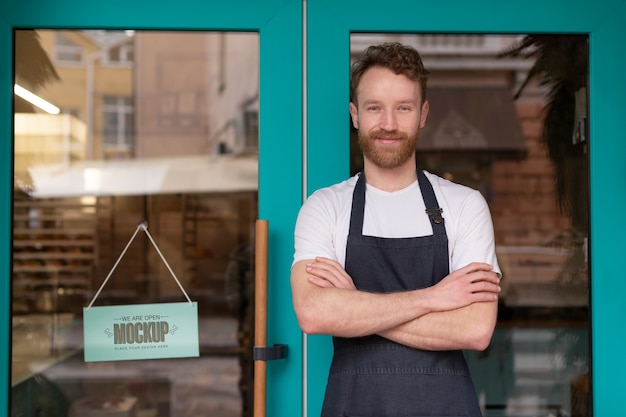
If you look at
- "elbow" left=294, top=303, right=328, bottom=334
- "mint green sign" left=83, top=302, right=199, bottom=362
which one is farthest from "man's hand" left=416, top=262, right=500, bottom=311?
"mint green sign" left=83, top=302, right=199, bottom=362

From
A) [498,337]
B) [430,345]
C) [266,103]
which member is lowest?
[498,337]

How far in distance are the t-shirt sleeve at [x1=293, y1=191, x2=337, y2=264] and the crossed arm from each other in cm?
8

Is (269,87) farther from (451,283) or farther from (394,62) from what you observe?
(451,283)

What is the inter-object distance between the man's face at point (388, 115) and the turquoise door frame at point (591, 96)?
0.42 metres

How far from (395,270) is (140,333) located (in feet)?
2.76

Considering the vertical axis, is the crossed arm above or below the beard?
below

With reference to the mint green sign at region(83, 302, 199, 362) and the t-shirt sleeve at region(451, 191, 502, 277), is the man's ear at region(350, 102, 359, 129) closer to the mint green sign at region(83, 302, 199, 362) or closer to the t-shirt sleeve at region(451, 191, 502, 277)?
the t-shirt sleeve at region(451, 191, 502, 277)

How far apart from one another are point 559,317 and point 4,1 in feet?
10.3

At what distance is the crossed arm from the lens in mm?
1621

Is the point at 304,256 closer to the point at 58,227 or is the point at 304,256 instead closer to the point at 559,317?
the point at 559,317

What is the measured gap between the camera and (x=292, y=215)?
7.23ft

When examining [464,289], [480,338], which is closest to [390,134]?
[464,289]

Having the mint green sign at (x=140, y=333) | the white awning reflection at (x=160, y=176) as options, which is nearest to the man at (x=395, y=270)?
the mint green sign at (x=140, y=333)

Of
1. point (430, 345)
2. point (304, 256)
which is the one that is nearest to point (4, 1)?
point (304, 256)
